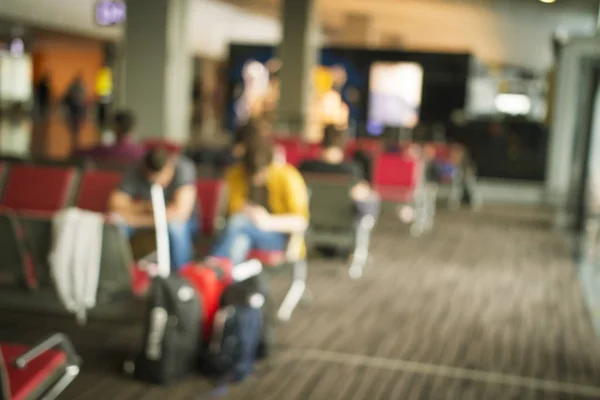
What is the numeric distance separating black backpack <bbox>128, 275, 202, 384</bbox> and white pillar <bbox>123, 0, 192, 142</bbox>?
761 cm

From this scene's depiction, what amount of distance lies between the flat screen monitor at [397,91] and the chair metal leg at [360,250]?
10815 mm

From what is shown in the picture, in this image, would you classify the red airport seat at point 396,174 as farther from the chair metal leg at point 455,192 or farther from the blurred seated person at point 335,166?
the chair metal leg at point 455,192

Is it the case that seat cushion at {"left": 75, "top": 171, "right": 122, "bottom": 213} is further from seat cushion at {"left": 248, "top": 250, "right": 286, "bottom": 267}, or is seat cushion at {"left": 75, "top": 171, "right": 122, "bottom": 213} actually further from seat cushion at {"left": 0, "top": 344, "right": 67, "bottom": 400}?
seat cushion at {"left": 0, "top": 344, "right": 67, "bottom": 400}

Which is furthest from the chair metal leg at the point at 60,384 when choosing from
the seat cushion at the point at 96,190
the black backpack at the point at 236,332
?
the seat cushion at the point at 96,190

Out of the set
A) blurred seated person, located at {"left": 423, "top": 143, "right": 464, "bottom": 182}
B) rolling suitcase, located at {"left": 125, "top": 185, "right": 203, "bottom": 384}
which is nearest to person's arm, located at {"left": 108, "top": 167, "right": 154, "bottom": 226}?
rolling suitcase, located at {"left": 125, "top": 185, "right": 203, "bottom": 384}

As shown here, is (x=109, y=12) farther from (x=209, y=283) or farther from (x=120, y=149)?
(x=209, y=283)

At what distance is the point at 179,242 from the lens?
5227mm

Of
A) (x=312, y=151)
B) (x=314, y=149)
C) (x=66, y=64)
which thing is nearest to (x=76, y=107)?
(x=66, y=64)

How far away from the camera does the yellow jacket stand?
5.55m

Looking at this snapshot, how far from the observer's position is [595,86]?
9445mm

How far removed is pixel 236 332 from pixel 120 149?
388 cm

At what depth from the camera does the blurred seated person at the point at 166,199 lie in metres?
5.17

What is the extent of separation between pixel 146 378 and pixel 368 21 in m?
20.0

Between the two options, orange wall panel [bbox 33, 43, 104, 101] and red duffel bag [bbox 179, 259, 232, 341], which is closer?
red duffel bag [bbox 179, 259, 232, 341]
